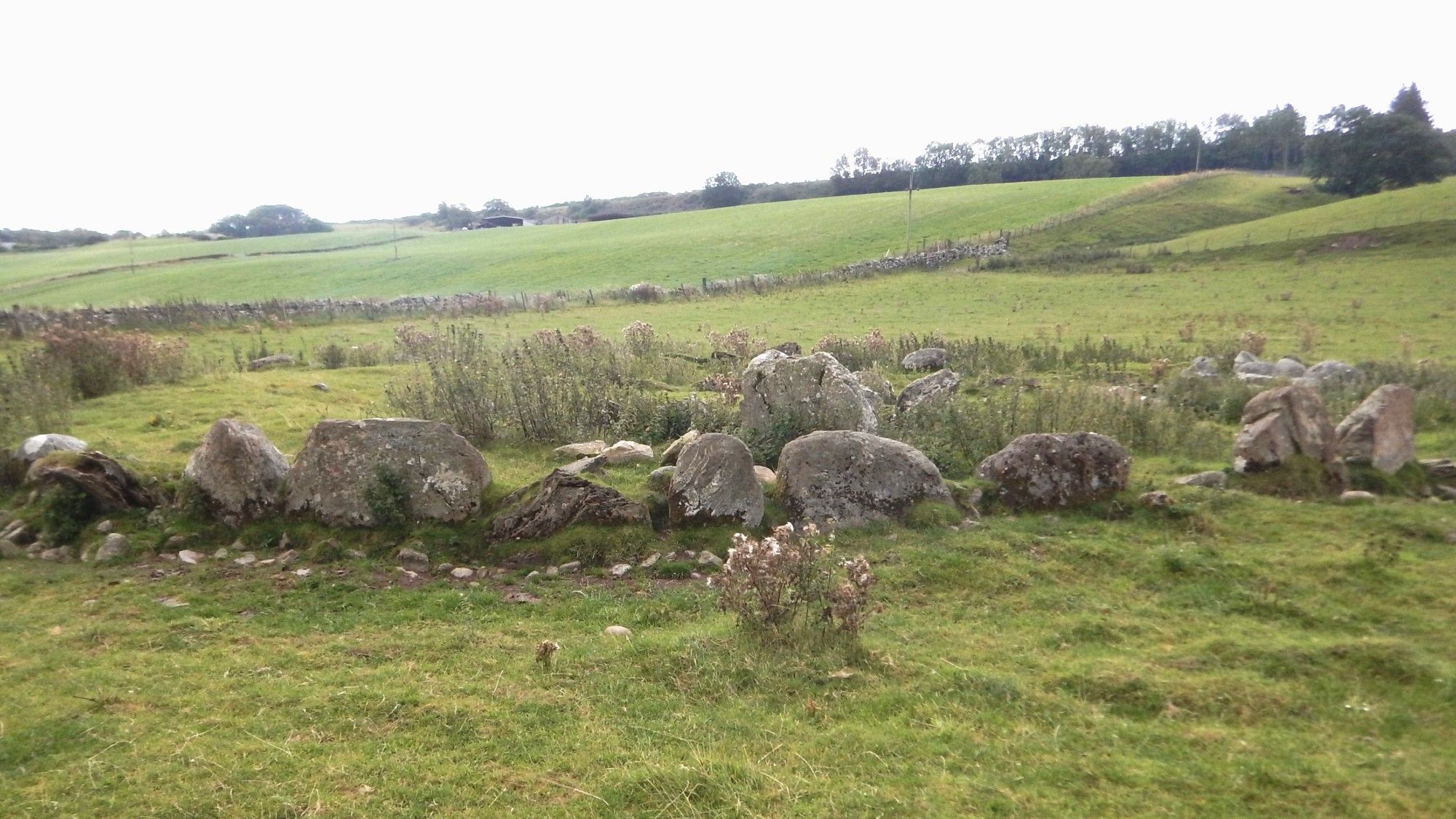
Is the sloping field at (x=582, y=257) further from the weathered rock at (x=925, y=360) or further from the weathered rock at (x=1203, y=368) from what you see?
the weathered rock at (x=1203, y=368)

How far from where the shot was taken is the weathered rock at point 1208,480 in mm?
10453

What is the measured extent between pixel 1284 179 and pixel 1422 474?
8584 cm

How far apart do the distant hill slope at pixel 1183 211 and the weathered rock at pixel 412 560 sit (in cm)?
5430

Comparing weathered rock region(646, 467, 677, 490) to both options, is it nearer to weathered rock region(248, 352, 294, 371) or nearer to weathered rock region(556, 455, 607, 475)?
weathered rock region(556, 455, 607, 475)

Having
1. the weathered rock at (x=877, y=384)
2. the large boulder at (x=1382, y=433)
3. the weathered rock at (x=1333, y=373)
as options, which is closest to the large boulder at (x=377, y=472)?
the weathered rock at (x=877, y=384)

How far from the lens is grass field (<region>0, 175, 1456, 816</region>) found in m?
4.77

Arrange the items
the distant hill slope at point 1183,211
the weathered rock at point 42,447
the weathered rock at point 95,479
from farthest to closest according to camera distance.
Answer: the distant hill slope at point 1183,211
the weathered rock at point 42,447
the weathered rock at point 95,479

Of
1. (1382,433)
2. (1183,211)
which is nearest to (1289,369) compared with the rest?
(1382,433)

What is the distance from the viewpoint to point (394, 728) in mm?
5523

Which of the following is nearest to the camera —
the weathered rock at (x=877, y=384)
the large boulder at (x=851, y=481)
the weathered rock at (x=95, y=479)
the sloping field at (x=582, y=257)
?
the large boulder at (x=851, y=481)


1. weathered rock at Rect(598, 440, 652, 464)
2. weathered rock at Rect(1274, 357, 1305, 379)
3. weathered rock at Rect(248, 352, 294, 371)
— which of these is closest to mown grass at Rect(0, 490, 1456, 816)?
weathered rock at Rect(598, 440, 652, 464)

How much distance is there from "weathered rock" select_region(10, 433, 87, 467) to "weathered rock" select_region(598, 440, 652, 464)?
6.58 m

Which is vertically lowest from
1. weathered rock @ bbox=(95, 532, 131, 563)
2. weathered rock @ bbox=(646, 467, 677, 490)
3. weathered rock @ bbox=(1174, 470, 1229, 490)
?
weathered rock @ bbox=(1174, 470, 1229, 490)

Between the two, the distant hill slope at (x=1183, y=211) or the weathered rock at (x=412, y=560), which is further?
the distant hill slope at (x=1183, y=211)
